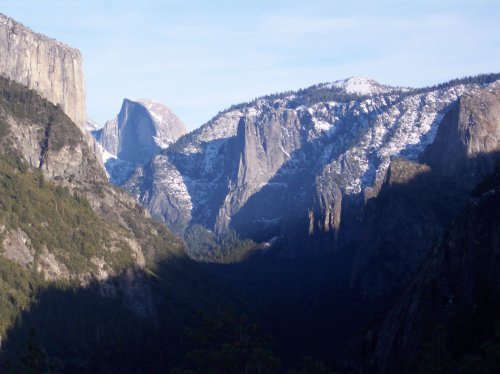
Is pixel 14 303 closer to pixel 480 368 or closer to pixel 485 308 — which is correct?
pixel 485 308

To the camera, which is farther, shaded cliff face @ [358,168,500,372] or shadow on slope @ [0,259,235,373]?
shadow on slope @ [0,259,235,373]

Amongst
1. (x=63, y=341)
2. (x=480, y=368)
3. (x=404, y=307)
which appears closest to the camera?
(x=480, y=368)

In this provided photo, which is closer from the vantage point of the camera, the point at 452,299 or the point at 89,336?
the point at 452,299

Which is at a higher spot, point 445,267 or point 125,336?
point 445,267

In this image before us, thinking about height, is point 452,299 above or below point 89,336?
above

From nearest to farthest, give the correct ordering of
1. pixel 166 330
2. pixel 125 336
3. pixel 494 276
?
1. pixel 494 276
2. pixel 125 336
3. pixel 166 330

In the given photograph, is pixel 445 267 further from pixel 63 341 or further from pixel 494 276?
pixel 63 341

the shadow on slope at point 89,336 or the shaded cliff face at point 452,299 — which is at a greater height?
the shaded cliff face at point 452,299

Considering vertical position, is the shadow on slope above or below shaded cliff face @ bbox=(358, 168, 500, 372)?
below

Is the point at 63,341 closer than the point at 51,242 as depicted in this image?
Yes

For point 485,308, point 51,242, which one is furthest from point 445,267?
point 51,242

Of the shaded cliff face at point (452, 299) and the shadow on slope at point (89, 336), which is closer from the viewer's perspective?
the shaded cliff face at point (452, 299)
